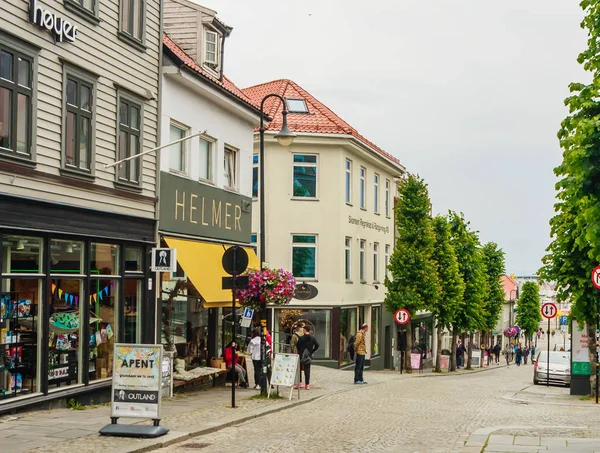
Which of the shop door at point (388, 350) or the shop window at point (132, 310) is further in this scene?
the shop door at point (388, 350)

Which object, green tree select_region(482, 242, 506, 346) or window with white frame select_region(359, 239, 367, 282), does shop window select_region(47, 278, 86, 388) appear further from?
green tree select_region(482, 242, 506, 346)

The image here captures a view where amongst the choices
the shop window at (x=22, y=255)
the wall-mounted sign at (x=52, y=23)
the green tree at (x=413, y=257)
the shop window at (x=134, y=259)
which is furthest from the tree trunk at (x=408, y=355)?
the wall-mounted sign at (x=52, y=23)

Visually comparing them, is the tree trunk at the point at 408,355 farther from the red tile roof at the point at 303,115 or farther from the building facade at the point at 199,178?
the building facade at the point at 199,178

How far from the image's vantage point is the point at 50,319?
16656 mm

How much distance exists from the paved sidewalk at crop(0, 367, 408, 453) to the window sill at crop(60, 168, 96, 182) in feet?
13.7

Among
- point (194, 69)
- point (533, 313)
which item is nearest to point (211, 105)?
point (194, 69)

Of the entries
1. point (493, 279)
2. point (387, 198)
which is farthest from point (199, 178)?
point (493, 279)

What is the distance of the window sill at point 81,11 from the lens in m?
17.1

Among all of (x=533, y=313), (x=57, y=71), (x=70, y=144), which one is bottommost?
(x=533, y=313)

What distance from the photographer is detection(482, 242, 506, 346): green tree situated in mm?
74312

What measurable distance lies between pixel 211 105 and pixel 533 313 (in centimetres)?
9806

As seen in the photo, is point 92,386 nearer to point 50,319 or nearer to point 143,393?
point 50,319

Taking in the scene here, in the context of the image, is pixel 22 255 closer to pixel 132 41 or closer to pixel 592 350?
pixel 132 41

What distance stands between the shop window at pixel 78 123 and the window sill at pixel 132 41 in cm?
167
